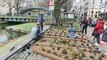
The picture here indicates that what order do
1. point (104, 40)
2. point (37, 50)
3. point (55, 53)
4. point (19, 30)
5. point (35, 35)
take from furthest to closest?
point (19, 30), point (104, 40), point (35, 35), point (37, 50), point (55, 53)

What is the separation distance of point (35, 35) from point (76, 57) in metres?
8.06

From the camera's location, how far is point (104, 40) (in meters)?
22.3

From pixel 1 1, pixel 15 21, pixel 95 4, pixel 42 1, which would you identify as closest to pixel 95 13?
pixel 95 4

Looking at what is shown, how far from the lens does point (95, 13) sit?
120 metres

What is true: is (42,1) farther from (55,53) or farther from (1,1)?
(55,53)

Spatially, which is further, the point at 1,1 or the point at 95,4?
the point at 95,4

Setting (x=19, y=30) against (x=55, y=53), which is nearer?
(x=55, y=53)

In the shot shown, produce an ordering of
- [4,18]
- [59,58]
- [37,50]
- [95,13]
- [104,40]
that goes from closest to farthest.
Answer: [59,58] → [37,50] → [104,40] → [4,18] → [95,13]

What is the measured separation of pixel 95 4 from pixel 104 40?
100.0m

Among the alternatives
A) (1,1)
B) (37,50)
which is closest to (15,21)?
(1,1)

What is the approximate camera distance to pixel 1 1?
109625mm

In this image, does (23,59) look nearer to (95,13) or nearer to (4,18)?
(4,18)

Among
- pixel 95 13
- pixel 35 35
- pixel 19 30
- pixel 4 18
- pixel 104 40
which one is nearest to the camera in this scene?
pixel 35 35

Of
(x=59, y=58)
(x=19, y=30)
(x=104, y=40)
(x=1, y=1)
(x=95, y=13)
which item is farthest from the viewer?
(x=95, y=13)
